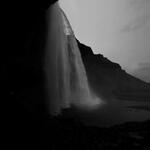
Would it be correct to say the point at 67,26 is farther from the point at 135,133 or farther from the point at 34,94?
the point at 135,133

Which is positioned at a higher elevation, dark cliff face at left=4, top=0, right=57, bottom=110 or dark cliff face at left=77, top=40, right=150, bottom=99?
dark cliff face at left=4, top=0, right=57, bottom=110

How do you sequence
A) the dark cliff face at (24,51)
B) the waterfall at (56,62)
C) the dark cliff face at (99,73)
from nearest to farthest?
1. the dark cliff face at (24,51)
2. the waterfall at (56,62)
3. the dark cliff face at (99,73)

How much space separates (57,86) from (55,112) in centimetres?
390

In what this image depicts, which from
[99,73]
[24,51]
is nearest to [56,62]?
[24,51]

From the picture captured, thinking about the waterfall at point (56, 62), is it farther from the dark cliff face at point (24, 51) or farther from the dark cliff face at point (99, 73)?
the dark cliff face at point (99, 73)

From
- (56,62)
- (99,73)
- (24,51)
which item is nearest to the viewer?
(24,51)

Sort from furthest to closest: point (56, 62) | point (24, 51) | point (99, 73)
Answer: point (99, 73) < point (56, 62) < point (24, 51)

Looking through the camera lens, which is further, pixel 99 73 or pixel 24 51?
pixel 99 73

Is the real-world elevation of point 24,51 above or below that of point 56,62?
above

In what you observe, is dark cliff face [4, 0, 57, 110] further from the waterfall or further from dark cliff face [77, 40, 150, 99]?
dark cliff face [77, 40, 150, 99]

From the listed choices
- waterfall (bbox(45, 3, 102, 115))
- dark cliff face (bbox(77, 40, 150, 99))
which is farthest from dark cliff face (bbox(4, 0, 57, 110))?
dark cliff face (bbox(77, 40, 150, 99))

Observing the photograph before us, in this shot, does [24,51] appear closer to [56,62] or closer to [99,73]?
[56,62]

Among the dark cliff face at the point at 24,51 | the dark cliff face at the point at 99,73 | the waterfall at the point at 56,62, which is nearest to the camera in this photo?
the dark cliff face at the point at 24,51

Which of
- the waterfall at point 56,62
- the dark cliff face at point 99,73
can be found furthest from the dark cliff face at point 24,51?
the dark cliff face at point 99,73
